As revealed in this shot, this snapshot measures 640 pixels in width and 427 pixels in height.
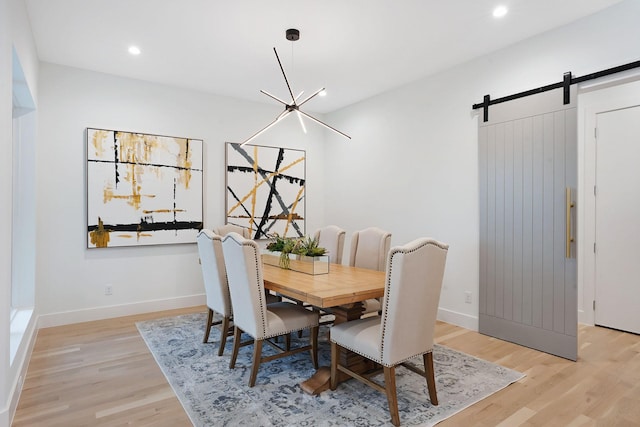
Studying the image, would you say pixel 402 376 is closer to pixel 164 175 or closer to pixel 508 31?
pixel 508 31

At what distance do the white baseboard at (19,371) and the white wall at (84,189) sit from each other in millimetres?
607

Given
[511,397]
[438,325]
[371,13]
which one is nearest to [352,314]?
[511,397]

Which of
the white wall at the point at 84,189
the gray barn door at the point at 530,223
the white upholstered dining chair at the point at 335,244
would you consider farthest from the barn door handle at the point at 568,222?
the white wall at the point at 84,189

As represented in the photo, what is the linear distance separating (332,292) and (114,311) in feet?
10.1

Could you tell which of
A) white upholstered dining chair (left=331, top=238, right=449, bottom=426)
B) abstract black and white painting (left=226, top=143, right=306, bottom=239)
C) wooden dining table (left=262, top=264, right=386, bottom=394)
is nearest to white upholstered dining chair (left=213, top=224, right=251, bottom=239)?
abstract black and white painting (left=226, top=143, right=306, bottom=239)

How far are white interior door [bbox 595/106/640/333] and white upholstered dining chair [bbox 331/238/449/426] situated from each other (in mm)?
2698

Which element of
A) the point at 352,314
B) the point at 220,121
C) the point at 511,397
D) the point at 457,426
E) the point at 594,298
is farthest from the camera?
the point at 220,121

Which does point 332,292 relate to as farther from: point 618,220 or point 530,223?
point 618,220

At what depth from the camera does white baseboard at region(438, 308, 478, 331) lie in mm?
3713

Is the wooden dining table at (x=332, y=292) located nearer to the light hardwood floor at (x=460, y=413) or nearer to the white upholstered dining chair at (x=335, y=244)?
the light hardwood floor at (x=460, y=413)

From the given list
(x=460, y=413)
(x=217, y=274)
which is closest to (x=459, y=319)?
(x=460, y=413)

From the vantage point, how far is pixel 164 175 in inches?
173

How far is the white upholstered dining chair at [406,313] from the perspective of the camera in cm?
200

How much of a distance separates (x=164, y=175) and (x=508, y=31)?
3.85 meters
